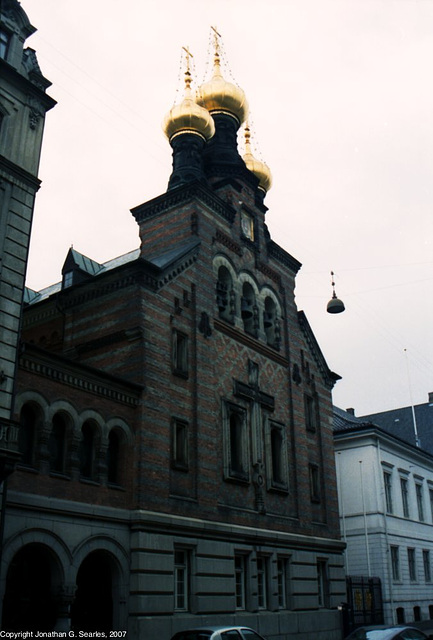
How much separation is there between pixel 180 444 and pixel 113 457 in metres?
3.03

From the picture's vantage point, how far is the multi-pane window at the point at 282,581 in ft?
90.9

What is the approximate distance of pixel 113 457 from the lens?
868 inches

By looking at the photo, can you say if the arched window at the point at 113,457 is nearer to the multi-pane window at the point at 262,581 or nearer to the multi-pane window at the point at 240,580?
the multi-pane window at the point at 240,580

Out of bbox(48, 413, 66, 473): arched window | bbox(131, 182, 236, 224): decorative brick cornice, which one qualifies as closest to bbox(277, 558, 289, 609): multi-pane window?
bbox(48, 413, 66, 473): arched window

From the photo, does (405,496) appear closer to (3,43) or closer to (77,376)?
(77,376)

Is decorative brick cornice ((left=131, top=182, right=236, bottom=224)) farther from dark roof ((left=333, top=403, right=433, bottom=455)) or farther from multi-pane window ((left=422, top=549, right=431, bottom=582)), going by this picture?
dark roof ((left=333, top=403, right=433, bottom=455))

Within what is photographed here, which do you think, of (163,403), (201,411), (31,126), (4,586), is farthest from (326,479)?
(31,126)

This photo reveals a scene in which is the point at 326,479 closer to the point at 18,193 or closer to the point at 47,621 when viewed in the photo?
the point at 47,621

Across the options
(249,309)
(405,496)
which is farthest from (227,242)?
(405,496)

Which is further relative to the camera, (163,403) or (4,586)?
(163,403)

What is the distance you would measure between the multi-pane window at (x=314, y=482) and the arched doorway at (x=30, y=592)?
51.5 ft

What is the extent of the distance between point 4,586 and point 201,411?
33.1 ft

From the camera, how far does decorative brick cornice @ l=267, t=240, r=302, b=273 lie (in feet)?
110

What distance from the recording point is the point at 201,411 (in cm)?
2542
